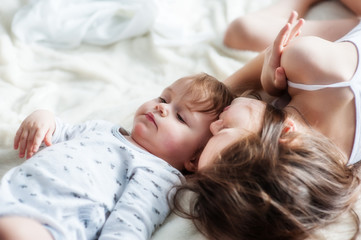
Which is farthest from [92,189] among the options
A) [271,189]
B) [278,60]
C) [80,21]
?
[80,21]

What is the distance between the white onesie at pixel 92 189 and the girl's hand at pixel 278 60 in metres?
0.33

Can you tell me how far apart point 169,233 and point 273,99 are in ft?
1.53

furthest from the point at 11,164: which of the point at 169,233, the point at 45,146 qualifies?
the point at 169,233

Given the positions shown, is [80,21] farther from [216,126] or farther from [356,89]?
[356,89]

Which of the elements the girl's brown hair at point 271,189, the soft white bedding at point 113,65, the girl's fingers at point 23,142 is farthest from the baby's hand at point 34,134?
the girl's brown hair at point 271,189

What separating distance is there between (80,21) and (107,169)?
27.5 inches

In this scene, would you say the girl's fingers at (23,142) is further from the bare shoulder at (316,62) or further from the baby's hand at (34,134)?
the bare shoulder at (316,62)

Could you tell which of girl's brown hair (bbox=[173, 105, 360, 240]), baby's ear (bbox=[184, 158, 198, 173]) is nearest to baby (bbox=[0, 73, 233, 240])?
baby's ear (bbox=[184, 158, 198, 173])

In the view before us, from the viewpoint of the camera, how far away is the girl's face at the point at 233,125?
907 millimetres

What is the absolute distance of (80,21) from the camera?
4.83 feet

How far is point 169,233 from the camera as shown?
2.94ft

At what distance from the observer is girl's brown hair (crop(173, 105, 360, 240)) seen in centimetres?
81

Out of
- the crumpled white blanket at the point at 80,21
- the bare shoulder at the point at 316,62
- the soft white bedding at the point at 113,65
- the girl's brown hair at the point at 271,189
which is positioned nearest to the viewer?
the girl's brown hair at the point at 271,189

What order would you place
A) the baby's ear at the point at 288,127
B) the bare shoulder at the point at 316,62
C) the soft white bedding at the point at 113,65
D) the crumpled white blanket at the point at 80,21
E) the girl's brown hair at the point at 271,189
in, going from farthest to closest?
the crumpled white blanket at the point at 80,21 → the soft white bedding at the point at 113,65 → the bare shoulder at the point at 316,62 → the baby's ear at the point at 288,127 → the girl's brown hair at the point at 271,189
